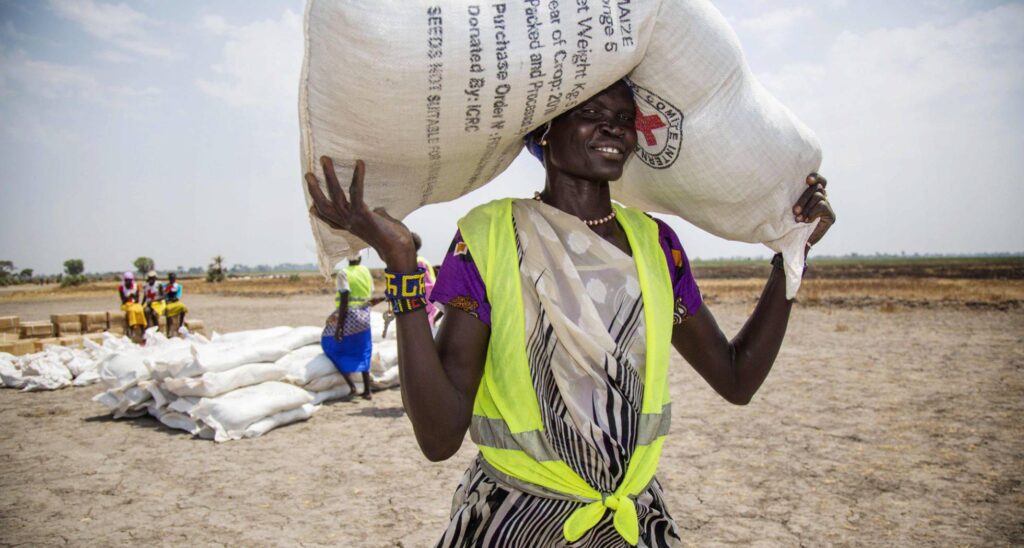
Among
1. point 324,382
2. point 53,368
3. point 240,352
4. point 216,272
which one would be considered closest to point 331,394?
point 324,382

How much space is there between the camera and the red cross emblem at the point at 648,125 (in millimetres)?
1411

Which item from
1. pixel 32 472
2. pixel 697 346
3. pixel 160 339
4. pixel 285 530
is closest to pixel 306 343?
pixel 160 339

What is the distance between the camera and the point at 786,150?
1.38 meters

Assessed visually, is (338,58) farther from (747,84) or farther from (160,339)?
(160,339)

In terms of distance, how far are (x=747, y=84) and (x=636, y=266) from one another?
20.5 inches

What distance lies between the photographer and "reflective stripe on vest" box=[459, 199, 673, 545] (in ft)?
3.73

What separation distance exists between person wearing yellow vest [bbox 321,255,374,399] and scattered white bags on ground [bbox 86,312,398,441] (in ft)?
0.48

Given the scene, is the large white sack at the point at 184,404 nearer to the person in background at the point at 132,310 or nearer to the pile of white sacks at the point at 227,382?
the pile of white sacks at the point at 227,382

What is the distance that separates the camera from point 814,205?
1.44 meters

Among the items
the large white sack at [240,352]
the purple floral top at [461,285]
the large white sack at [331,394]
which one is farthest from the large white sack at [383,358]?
the purple floral top at [461,285]

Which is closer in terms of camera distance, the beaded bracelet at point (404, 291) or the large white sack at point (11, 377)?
the beaded bracelet at point (404, 291)

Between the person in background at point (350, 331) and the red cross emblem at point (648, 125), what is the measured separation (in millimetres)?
5145

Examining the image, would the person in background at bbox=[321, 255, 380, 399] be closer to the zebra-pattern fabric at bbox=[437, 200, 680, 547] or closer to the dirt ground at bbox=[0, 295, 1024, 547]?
the dirt ground at bbox=[0, 295, 1024, 547]

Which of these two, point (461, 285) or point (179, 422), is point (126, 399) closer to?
point (179, 422)
